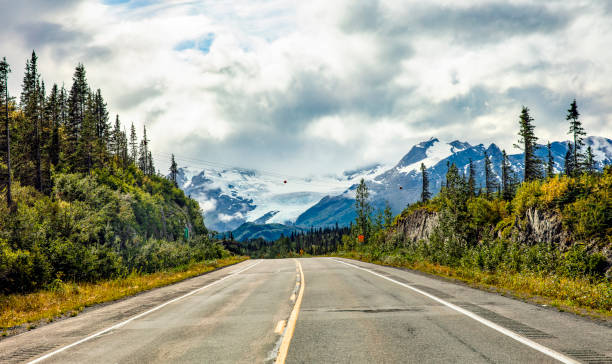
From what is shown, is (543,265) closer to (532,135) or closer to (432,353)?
(432,353)

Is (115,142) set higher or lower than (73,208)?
higher

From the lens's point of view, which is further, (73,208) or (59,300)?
(73,208)

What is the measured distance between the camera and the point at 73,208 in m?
22.2

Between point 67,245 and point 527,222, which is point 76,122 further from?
point 527,222

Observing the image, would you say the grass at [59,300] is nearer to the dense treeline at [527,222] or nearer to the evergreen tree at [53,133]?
the dense treeline at [527,222]

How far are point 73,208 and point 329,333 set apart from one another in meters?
20.9

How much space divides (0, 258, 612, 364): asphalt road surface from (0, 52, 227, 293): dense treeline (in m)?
8.14

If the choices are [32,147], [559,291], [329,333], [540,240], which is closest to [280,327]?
[329,333]

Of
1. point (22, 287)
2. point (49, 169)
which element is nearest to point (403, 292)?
point (22, 287)

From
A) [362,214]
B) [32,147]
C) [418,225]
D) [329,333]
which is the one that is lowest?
[418,225]

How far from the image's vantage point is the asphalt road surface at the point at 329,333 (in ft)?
18.6

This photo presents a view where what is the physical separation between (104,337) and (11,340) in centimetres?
260

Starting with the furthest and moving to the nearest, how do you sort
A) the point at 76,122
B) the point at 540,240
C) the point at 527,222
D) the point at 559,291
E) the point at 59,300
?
the point at 76,122
the point at 527,222
the point at 540,240
the point at 59,300
the point at 559,291

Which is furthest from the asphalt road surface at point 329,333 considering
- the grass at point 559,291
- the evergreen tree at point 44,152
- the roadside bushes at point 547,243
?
the evergreen tree at point 44,152
